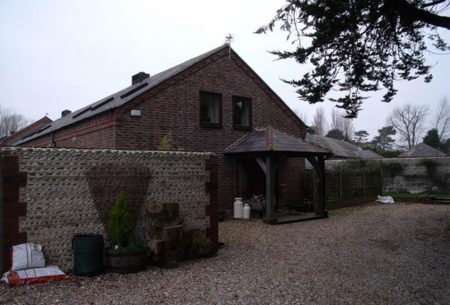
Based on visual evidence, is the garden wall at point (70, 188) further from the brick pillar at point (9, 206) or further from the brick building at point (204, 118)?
the brick building at point (204, 118)

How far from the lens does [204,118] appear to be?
14664 millimetres

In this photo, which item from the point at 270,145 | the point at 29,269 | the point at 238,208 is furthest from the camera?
the point at 238,208

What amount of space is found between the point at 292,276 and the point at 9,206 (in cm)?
498

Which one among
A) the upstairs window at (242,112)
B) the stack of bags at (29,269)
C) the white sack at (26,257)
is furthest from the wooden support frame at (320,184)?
the white sack at (26,257)

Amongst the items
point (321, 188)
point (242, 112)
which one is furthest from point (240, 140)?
point (321, 188)

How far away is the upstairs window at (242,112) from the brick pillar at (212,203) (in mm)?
6672

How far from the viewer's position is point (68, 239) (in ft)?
22.5

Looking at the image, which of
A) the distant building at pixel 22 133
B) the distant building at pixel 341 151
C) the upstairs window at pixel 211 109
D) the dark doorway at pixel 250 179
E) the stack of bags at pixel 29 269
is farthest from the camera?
the distant building at pixel 341 151

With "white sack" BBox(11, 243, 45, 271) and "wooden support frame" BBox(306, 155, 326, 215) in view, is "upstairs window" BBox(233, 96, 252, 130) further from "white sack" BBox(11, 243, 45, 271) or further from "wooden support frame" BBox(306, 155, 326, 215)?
"white sack" BBox(11, 243, 45, 271)

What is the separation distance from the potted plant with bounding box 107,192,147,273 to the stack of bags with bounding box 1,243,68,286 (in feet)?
2.86

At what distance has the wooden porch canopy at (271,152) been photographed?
13047 mm

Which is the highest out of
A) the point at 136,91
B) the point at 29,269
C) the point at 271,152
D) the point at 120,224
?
the point at 136,91

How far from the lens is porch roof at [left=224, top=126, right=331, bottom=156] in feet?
44.0

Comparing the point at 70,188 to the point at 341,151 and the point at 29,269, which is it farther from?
the point at 341,151
